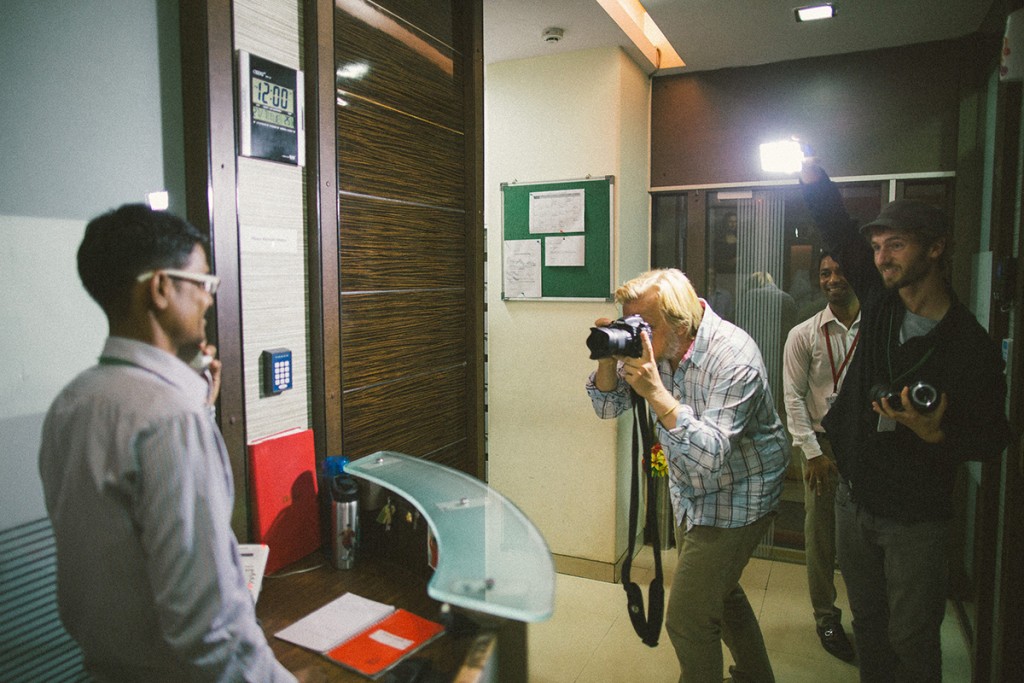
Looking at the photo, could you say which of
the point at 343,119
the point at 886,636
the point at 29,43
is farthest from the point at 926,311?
the point at 29,43

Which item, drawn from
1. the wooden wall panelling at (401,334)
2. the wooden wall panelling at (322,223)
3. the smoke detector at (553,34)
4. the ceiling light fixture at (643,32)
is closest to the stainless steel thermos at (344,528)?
the wooden wall panelling at (322,223)

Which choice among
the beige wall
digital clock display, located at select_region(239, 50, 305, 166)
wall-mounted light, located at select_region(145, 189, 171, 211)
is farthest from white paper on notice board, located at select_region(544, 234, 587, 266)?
wall-mounted light, located at select_region(145, 189, 171, 211)

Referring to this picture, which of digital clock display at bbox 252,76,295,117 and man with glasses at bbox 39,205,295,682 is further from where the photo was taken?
digital clock display at bbox 252,76,295,117

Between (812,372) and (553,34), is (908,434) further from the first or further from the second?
(553,34)

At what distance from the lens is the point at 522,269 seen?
3643mm

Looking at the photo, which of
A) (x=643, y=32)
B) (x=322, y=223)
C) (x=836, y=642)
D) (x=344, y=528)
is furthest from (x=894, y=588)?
(x=643, y=32)

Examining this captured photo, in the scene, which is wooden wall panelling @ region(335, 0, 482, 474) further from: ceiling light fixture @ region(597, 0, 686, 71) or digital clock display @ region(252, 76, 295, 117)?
ceiling light fixture @ region(597, 0, 686, 71)

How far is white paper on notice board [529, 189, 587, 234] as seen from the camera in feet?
11.4

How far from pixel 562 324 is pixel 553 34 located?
1428mm

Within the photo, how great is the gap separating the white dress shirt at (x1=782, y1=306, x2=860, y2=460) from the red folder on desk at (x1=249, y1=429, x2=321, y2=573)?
203cm

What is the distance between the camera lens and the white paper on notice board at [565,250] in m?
3.49

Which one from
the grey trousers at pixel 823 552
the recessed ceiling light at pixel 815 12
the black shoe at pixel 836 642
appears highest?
the recessed ceiling light at pixel 815 12

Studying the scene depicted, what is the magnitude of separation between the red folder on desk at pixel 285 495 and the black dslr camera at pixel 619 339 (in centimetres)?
84

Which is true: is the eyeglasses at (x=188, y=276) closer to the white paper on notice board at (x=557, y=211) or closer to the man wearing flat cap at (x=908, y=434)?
the man wearing flat cap at (x=908, y=434)
